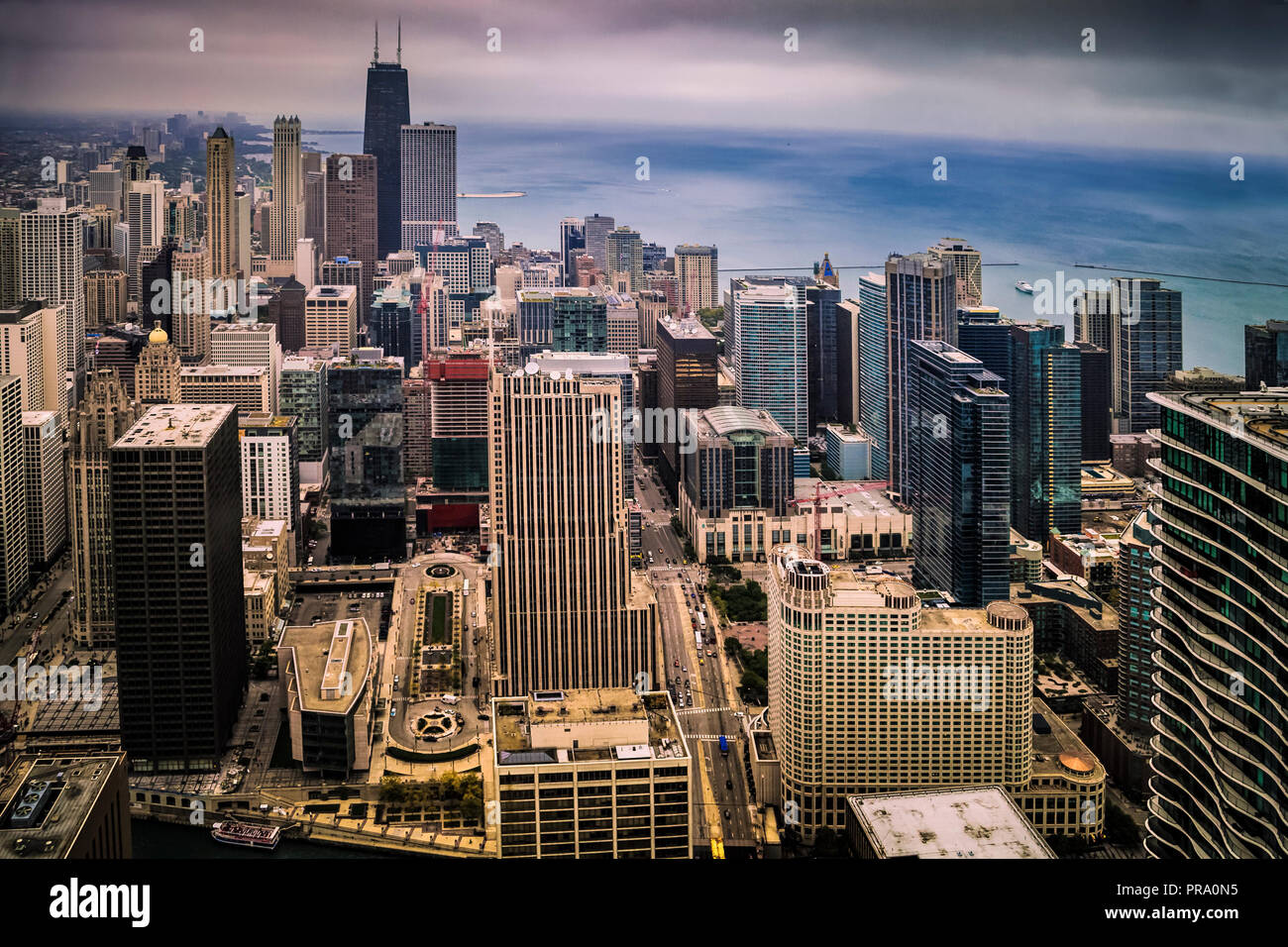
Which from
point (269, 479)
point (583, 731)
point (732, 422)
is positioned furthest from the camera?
point (732, 422)

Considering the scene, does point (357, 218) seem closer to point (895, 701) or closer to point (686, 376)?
point (686, 376)

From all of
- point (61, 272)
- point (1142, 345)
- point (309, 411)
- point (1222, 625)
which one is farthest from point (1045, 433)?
point (61, 272)

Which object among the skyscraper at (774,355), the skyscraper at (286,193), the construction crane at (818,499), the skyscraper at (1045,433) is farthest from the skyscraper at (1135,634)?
the skyscraper at (774,355)

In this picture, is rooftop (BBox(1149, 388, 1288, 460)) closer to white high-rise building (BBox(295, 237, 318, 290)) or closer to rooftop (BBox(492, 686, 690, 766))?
rooftop (BBox(492, 686, 690, 766))

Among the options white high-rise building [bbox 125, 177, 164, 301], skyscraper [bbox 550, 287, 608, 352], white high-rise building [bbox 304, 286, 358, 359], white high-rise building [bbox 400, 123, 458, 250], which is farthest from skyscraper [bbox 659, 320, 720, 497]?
white high-rise building [bbox 125, 177, 164, 301]
